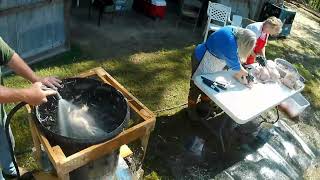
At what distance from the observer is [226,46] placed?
4.82 metres

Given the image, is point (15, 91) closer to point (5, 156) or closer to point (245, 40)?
point (5, 156)

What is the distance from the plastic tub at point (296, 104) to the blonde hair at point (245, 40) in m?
2.20

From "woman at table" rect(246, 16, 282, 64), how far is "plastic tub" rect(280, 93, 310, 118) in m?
1.29

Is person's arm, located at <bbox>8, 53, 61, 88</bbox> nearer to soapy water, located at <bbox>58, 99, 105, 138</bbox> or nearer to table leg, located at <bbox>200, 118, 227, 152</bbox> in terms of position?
soapy water, located at <bbox>58, 99, 105, 138</bbox>

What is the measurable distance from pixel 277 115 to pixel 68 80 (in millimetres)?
4442

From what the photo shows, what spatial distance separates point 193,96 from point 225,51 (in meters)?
1.12

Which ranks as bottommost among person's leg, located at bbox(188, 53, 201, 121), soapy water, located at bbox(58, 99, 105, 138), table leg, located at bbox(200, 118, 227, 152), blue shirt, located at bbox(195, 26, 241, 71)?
table leg, located at bbox(200, 118, 227, 152)

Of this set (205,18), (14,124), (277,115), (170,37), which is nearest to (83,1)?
(170,37)

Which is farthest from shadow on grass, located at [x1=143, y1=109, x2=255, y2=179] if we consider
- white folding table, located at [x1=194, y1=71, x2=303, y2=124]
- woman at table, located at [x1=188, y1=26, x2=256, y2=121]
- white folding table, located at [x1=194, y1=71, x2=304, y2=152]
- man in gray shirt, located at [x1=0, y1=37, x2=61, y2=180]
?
man in gray shirt, located at [x1=0, y1=37, x2=61, y2=180]

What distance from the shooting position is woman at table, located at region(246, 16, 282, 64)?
5309mm

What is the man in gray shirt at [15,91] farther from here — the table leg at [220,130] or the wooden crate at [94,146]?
the table leg at [220,130]

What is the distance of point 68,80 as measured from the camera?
353cm

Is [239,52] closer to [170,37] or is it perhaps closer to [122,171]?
[122,171]

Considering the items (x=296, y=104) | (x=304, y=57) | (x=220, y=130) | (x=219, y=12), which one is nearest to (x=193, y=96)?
(x=220, y=130)
